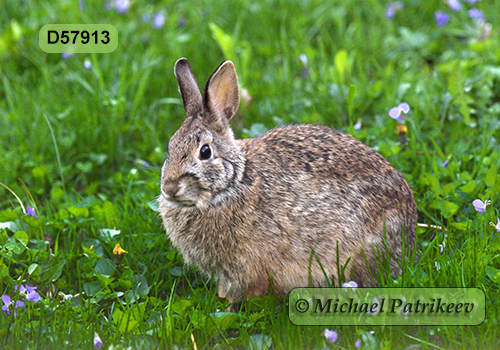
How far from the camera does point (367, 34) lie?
Result: 7.55 metres

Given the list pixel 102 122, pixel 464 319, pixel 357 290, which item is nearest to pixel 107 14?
pixel 102 122

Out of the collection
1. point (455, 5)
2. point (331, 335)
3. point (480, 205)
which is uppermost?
point (455, 5)

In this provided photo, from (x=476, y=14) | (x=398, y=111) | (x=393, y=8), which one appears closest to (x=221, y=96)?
(x=398, y=111)

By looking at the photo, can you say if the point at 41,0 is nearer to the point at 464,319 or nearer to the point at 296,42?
the point at 296,42

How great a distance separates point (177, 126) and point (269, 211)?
7.87ft

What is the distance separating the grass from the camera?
12.4ft

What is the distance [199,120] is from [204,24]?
133 inches

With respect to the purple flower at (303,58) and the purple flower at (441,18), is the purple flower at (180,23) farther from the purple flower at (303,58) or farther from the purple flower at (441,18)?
the purple flower at (441,18)

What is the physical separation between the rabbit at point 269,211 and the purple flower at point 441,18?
147 inches

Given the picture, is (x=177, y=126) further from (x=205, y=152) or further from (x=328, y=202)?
(x=328, y=202)

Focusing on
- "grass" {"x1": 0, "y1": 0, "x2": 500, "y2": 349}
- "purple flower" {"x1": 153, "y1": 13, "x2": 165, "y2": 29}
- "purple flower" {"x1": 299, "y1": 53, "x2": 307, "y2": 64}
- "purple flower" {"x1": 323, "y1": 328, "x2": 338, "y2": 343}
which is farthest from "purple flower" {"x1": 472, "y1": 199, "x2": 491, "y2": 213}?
"purple flower" {"x1": 153, "y1": 13, "x2": 165, "y2": 29}

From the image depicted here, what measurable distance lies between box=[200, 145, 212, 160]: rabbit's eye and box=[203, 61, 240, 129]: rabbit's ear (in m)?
0.26

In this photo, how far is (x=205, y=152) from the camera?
4.09m

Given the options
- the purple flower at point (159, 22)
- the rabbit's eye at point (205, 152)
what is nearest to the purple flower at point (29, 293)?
the rabbit's eye at point (205, 152)
